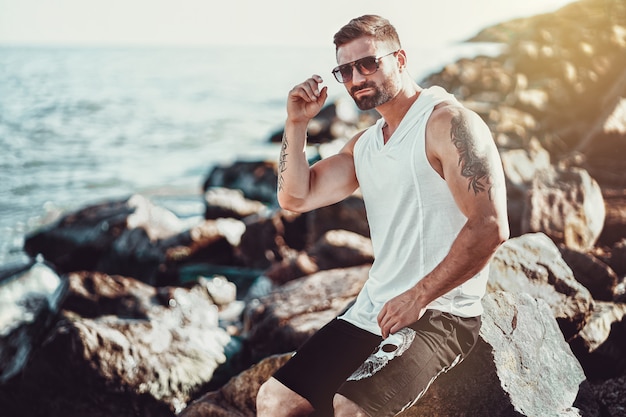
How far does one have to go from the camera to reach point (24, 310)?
26.9 ft

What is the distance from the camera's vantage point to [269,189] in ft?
50.3

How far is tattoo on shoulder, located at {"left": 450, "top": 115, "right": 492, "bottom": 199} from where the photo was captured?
2.96m

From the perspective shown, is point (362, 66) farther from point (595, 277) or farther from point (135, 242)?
point (135, 242)

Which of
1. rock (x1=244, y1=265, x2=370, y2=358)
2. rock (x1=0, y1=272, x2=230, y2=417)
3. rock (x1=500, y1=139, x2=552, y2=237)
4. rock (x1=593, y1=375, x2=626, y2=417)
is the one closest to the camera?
rock (x1=593, y1=375, x2=626, y2=417)

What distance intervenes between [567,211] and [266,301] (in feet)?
10.8

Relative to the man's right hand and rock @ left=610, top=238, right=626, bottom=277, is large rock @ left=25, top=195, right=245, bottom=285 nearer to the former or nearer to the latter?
rock @ left=610, top=238, right=626, bottom=277

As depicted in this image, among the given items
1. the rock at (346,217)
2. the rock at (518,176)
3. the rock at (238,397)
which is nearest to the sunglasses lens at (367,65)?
the rock at (238,397)

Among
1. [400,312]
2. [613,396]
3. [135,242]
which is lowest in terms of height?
[135,242]

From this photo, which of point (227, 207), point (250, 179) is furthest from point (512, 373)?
point (250, 179)

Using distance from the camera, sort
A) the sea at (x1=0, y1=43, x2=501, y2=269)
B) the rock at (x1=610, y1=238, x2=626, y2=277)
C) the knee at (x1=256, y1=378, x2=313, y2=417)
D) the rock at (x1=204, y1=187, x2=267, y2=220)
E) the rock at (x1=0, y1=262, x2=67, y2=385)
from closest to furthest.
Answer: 1. the knee at (x1=256, y1=378, x2=313, y2=417)
2. the rock at (x1=610, y1=238, x2=626, y2=277)
3. the rock at (x1=0, y1=262, x2=67, y2=385)
4. the rock at (x1=204, y1=187, x2=267, y2=220)
5. the sea at (x1=0, y1=43, x2=501, y2=269)

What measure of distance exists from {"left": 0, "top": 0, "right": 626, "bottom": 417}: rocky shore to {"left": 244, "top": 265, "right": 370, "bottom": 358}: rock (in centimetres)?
2

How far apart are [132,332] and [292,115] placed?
97.9 inches

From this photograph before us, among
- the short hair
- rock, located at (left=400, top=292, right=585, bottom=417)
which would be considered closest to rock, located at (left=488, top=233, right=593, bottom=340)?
rock, located at (left=400, top=292, right=585, bottom=417)

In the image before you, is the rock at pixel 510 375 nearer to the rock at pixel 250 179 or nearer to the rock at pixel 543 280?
the rock at pixel 543 280
